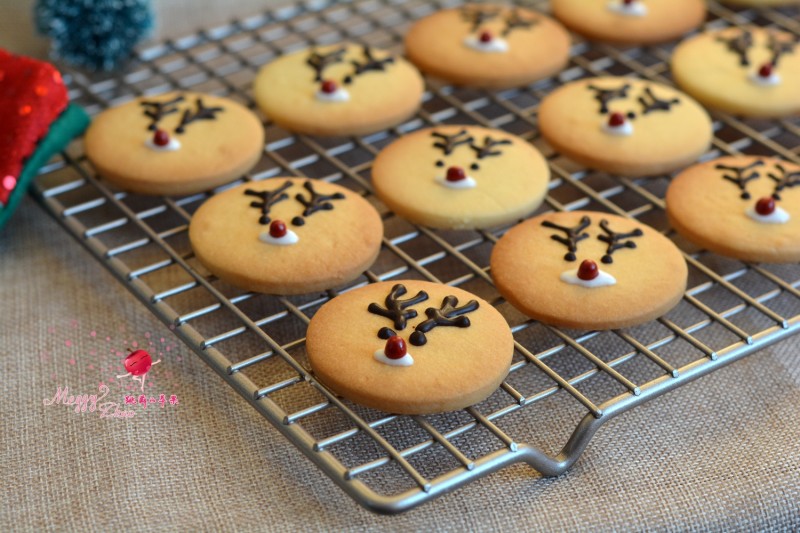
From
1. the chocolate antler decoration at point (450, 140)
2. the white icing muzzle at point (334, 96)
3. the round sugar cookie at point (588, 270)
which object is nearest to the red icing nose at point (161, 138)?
the white icing muzzle at point (334, 96)

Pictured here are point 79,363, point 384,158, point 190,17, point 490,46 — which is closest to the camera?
point 79,363

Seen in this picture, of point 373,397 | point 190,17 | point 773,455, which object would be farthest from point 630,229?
point 190,17

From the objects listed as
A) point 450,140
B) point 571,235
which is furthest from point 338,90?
point 571,235

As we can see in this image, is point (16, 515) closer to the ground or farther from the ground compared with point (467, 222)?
closer to the ground

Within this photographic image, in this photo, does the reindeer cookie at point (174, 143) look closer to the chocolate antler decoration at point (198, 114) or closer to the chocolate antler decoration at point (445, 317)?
the chocolate antler decoration at point (198, 114)

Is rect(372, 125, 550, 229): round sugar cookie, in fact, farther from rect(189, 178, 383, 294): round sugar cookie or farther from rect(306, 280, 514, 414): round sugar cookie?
rect(306, 280, 514, 414): round sugar cookie

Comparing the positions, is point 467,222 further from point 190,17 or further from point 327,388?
point 190,17

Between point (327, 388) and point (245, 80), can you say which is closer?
point (327, 388)
